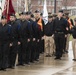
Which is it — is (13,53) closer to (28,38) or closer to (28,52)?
(28,38)

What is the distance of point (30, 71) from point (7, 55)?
1068mm

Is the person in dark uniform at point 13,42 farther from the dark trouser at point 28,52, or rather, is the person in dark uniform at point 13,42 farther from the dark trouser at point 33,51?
the dark trouser at point 33,51

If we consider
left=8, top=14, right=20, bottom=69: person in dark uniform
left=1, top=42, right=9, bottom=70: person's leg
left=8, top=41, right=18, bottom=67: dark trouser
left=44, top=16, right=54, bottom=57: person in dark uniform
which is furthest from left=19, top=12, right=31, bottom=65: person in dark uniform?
left=44, top=16, right=54, bottom=57: person in dark uniform

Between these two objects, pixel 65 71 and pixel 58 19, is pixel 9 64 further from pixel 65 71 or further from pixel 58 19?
pixel 58 19

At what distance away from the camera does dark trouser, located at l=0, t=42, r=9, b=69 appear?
15.2 metres

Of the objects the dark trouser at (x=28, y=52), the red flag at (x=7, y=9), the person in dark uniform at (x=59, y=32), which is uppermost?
the red flag at (x=7, y=9)

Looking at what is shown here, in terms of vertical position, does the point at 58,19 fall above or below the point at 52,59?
above

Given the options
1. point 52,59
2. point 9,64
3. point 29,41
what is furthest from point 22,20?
point 52,59

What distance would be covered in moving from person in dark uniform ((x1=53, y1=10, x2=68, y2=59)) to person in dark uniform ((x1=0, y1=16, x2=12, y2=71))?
14.7 feet

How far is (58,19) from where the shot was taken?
19.7 m

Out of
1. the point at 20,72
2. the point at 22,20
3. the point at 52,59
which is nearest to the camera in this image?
the point at 20,72

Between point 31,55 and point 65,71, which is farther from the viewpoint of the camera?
point 31,55

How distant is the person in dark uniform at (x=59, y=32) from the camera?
63.7ft

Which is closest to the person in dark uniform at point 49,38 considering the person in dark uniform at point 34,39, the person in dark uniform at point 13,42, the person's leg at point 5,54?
the person in dark uniform at point 34,39
